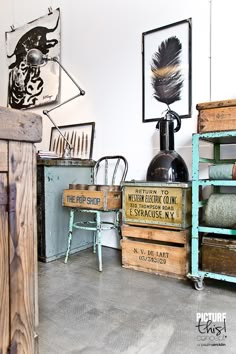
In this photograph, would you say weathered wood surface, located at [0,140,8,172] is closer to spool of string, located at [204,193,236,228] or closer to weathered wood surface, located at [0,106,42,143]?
weathered wood surface, located at [0,106,42,143]

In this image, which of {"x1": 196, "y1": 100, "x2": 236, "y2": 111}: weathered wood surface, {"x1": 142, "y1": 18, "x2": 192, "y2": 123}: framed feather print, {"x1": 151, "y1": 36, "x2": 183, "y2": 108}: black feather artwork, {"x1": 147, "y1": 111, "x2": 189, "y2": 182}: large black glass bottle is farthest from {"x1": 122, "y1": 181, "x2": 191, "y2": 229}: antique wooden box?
{"x1": 151, "y1": 36, "x2": 183, "y2": 108}: black feather artwork

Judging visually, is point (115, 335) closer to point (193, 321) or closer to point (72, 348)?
point (72, 348)

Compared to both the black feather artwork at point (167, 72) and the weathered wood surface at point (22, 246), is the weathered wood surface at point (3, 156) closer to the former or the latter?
the weathered wood surface at point (22, 246)

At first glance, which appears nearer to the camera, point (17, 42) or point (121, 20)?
point (121, 20)

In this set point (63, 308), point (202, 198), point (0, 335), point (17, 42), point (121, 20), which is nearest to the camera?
point (0, 335)

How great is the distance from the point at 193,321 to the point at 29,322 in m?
0.94

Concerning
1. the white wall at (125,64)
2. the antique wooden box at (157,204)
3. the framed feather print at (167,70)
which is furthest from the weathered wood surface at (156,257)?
the framed feather print at (167,70)

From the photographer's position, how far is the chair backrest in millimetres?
2753

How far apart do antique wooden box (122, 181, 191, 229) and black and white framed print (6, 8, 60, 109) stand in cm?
175

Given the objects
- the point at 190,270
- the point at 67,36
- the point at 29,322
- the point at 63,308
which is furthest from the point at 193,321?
the point at 67,36

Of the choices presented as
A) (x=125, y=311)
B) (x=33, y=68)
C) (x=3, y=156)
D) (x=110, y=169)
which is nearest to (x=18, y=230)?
(x=3, y=156)

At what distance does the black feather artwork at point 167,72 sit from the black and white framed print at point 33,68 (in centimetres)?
125

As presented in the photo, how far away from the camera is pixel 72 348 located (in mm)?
1193

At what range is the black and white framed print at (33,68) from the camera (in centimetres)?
326
